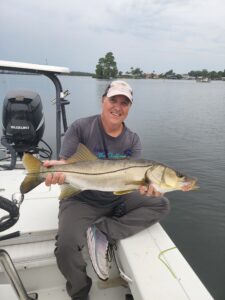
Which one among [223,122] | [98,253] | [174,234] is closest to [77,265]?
[98,253]

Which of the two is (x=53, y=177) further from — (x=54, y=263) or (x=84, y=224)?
(x=54, y=263)

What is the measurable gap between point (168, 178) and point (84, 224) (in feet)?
→ 3.11

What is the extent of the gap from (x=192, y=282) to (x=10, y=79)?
4.37 meters

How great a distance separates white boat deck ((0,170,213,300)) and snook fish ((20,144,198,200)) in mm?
513

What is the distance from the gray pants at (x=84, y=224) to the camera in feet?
9.29

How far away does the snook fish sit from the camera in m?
2.94

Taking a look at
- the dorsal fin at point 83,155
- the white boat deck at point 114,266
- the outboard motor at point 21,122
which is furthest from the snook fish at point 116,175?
the outboard motor at point 21,122

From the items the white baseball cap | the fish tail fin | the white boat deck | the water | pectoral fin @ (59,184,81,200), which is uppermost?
the white baseball cap

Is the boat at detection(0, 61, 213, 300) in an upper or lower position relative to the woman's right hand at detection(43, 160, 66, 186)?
lower

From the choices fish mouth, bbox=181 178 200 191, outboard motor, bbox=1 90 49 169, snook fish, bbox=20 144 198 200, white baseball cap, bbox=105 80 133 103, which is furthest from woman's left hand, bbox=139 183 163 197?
outboard motor, bbox=1 90 49 169

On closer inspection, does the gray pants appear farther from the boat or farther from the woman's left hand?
the woman's left hand

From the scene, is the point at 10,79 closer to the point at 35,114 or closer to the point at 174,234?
the point at 35,114

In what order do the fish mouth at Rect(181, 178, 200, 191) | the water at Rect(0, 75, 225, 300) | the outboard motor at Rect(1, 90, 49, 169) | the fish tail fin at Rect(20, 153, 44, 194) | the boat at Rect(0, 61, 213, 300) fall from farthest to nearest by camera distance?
the water at Rect(0, 75, 225, 300), the outboard motor at Rect(1, 90, 49, 169), the fish mouth at Rect(181, 178, 200, 191), the fish tail fin at Rect(20, 153, 44, 194), the boat at Rect(0, 61, 213, 300)

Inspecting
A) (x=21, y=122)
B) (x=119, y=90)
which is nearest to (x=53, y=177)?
(x=119, y=90)
